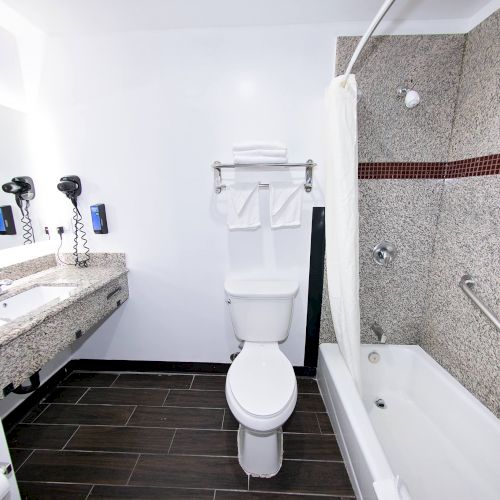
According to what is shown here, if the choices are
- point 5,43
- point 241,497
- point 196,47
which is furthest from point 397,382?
point 5,43

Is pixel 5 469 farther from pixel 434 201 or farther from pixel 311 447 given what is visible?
pixel 434 201

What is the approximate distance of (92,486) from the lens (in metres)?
1.23

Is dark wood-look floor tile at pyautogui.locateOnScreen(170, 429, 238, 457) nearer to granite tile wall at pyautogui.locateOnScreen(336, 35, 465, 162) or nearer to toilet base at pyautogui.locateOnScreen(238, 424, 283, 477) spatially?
toilet base at pyautogui.locateOnScreen(238, 424, 283, 477)

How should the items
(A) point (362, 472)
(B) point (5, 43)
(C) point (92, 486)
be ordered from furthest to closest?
(B) point (5, 43), (C) point (92, 486), (A) point (362, 472)

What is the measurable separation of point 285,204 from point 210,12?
1074 mm

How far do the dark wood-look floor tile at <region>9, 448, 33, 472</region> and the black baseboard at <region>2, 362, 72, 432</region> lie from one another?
0.18 m

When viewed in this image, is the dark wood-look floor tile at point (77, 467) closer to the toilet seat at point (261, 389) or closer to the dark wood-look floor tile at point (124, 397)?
the dark wood-look floor tile at point (124, 397)

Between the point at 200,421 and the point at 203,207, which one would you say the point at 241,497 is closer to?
the point at 200,421

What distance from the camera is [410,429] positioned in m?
1.46

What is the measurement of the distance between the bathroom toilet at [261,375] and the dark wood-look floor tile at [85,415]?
0.78m

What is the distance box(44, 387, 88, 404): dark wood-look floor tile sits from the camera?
5.64 feet

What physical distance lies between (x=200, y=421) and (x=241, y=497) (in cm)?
47

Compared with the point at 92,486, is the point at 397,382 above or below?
above

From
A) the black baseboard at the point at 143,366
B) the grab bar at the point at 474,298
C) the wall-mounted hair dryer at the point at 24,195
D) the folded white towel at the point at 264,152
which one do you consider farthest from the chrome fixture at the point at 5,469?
the grab bar at the point at 474,298
